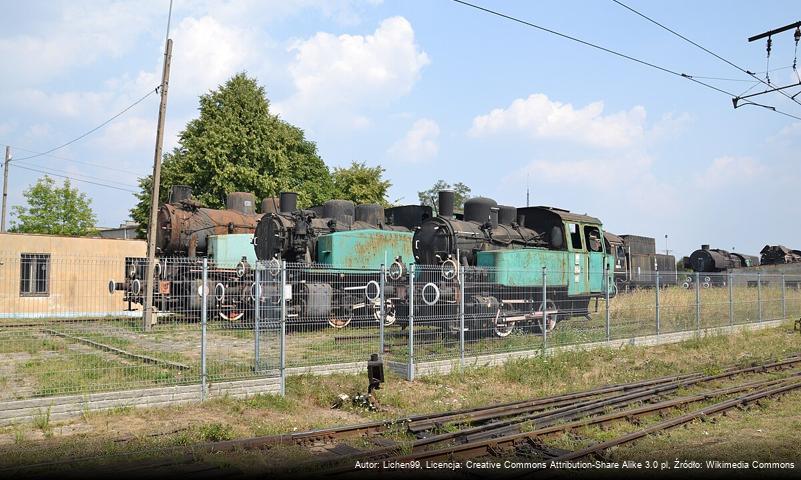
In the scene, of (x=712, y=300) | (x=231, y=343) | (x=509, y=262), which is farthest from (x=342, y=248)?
(x=712, y=300)

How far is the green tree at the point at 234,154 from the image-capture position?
119 ft

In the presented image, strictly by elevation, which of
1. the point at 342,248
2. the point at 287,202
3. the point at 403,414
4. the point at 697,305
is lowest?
the point at 403,414

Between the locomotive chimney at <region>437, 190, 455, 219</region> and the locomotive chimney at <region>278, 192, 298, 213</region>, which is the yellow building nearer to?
the locomotive chimney at <region>437, 190, 455, 219</region>

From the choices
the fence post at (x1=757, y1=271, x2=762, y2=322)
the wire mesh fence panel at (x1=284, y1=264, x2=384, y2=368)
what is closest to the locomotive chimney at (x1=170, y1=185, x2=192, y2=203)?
the wire mesh fence panel at (x1=284, y1=264, x2=384, y2=368)

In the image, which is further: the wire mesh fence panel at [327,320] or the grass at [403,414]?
the wire mesh fence panel at [327,320]

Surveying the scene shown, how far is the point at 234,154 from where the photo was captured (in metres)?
37.3

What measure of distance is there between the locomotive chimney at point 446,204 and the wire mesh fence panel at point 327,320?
3.09 meters

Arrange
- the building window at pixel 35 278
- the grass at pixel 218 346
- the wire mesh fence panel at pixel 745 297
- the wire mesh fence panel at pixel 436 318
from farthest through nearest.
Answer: the wire mesh fence panel at pixel 745 297
the wire mesh fence panel at pixel 436 318
the building window at pixel 35 278
the grass at pixel 218 346

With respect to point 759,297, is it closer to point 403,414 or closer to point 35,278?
point 403,414

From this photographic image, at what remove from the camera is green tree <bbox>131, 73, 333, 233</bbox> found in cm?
3634

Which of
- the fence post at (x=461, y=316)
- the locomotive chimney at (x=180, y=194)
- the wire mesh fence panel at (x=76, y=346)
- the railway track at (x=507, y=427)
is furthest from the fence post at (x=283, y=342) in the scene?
the locomotive chimney at (x=180, y=194)

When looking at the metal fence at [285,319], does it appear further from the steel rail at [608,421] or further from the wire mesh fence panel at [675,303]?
the steel rail at [608,421]

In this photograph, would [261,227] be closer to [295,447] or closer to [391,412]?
[391,412]

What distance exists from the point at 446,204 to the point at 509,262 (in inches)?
129
